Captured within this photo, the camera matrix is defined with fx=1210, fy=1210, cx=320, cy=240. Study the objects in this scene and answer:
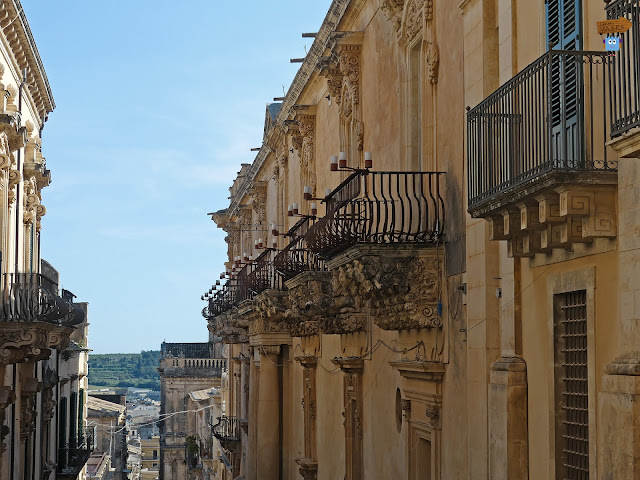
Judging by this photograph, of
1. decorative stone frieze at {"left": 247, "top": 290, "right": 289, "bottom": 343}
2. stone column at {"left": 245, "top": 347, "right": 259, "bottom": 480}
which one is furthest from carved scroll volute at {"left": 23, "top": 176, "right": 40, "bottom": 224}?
stone column at {"left": 245, "top": 347, "right": 259, "bottom": 480}

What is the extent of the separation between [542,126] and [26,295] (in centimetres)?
1314

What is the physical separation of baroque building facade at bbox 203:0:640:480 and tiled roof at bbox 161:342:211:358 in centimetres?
3813

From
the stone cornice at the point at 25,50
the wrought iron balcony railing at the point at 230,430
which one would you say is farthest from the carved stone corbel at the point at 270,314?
the wrought iron balcony railing at the point at 230,430

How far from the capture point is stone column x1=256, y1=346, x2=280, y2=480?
2636 cm

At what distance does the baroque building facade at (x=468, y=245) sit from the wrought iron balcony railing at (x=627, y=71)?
0.8 inches

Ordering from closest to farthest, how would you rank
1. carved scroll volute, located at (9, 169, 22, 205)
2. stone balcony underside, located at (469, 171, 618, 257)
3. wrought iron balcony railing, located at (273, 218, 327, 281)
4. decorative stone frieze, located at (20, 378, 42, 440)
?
1. stone balcony underside, located at (469, 171, 618, 257)
2. wrought iron balcony railing, located at (273, 218, 327, 281)
3. carved scroll volute, located at (9, 169, 22, 205)
4. decorative stone frieze, located at (20, 378, 42, 440)

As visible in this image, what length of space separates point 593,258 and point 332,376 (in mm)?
12330

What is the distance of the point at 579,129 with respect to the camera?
7.84 metres

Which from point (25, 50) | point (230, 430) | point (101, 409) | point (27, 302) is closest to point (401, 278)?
point (27, 302)

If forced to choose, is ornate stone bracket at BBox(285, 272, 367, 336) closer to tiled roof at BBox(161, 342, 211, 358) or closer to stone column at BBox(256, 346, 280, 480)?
stone column at BBox(256, 346, 280, 480)

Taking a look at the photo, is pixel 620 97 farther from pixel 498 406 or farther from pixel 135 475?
pixel 135 475

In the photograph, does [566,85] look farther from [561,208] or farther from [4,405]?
[4,405]

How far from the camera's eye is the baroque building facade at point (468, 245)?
7820 mm

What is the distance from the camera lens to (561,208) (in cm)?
777
